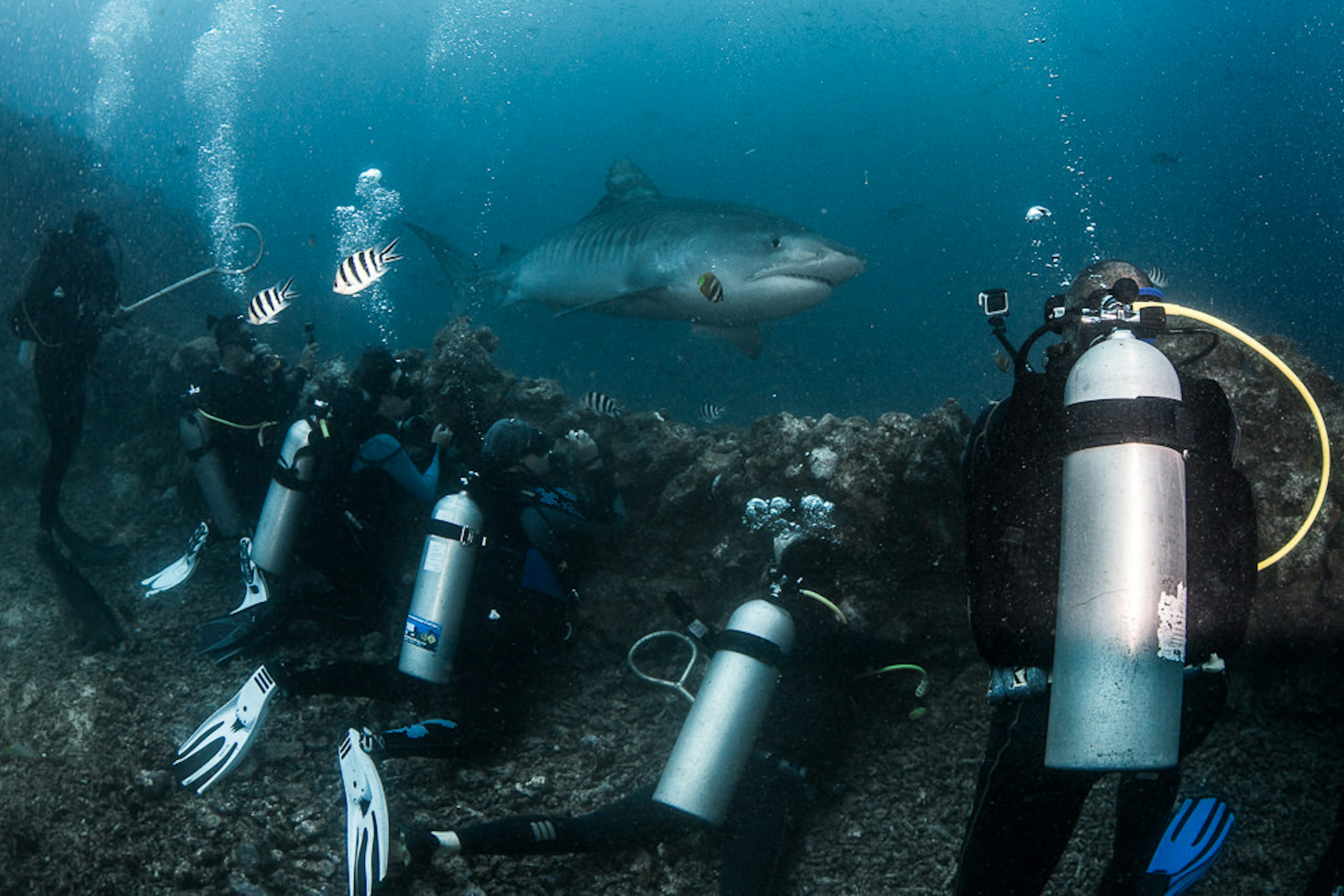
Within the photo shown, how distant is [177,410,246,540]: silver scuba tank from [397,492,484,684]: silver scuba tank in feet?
11.4

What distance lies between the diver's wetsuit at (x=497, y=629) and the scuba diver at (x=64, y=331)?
4.90 meters

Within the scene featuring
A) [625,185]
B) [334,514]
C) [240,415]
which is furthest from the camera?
[625,185]

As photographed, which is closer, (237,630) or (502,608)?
(502,608)

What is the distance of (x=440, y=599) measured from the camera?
179 inches

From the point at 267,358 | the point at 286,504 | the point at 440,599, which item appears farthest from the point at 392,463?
the point at 267,358

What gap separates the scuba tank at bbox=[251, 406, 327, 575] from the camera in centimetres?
554

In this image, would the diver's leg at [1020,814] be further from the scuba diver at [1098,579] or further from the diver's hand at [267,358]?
the diver's hand at [267,358]

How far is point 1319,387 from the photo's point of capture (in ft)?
14.0

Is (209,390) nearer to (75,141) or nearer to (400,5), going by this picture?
(75,141)

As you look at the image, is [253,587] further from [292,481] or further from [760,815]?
[760,815]

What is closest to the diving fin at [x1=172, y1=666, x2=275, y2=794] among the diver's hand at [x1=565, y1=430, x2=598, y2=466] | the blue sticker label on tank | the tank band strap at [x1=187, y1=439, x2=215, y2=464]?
the blue sticker label on tank

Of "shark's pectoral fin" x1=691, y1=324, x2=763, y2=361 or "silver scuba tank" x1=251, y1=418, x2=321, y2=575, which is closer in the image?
"silver scuba tank" x1=251, y1=418, x2=321, y2=575

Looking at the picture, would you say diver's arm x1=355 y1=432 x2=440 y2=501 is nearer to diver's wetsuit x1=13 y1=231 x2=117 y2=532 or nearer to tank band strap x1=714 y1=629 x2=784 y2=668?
tank band strap x1=714 y1=629 x2=784 y2=668

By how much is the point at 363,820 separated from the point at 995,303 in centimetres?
388
